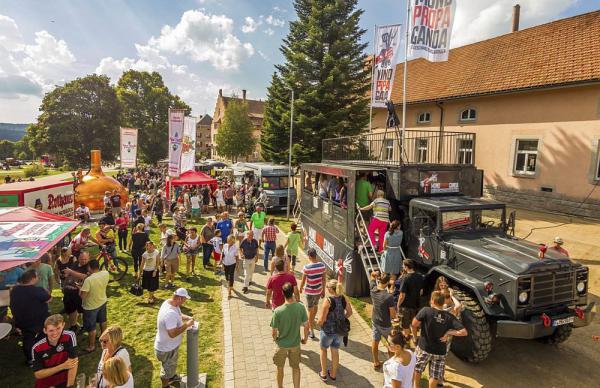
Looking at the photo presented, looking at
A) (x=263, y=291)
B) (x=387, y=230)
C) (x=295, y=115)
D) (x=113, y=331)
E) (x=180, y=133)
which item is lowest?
(x=263, y=291)

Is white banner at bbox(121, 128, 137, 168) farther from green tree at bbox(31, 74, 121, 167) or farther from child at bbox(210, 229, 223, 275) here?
green tree at bbox(31, 74, 121, 167)

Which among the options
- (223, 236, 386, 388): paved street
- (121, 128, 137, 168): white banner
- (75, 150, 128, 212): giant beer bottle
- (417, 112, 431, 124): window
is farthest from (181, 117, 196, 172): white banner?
(417, 112, 431, 124): window

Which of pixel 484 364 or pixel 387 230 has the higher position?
pixel 387 230

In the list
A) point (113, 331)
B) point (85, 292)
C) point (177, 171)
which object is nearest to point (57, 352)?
point (113, 331)

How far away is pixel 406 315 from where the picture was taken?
21.8 feet

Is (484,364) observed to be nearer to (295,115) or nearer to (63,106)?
(295,115)

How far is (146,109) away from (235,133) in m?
12.9

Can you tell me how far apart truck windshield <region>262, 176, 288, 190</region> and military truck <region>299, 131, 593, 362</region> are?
906cm

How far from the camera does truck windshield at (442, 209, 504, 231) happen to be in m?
7.39

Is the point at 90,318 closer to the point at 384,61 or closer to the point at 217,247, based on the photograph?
the point at 217,247

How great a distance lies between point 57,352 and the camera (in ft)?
14.9

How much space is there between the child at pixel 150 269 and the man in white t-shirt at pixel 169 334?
3308 mm

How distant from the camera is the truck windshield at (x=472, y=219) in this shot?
291 inches

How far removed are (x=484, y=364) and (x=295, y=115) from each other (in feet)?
61.2
